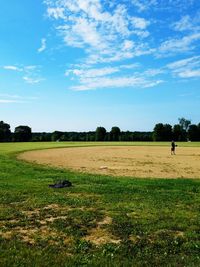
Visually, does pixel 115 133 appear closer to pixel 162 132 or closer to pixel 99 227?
pixel 162 132

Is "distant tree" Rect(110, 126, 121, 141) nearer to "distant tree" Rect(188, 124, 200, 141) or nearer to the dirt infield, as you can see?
"distant tree" Rect(188, 124, 200, 141)

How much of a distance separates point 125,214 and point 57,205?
110 inches

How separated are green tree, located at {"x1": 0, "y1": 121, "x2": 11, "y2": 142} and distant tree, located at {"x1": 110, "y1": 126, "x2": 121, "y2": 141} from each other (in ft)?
145

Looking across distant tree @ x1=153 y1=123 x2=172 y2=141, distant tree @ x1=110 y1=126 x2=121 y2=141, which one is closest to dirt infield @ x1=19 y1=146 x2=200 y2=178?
distant tree @ x1=153 y1=123 x2=172 y2=141

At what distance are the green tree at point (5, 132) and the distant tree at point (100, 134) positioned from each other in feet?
123

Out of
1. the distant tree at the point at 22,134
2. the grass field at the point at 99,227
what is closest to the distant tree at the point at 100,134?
the distant tree at the point at 22,134

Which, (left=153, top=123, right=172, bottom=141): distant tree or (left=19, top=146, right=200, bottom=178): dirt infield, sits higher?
(left=153, top=123, right=172, bottom=141): distant tree

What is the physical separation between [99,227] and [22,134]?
144502mm

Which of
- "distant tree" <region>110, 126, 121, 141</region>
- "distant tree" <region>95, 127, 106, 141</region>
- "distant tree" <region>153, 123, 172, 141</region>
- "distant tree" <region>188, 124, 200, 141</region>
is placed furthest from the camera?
"distant tree" <region>110, 126, 121, 141</region>

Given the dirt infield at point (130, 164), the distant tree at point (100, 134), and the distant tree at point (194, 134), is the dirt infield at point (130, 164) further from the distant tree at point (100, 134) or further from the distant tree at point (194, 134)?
the distant tree at point (100, 134)

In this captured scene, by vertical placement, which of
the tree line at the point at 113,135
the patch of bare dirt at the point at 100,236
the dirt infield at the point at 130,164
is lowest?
the patch of bare dirt at the point at 100,236

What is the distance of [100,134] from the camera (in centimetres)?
15775

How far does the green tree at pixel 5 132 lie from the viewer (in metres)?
143

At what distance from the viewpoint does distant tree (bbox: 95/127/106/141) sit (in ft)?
514
